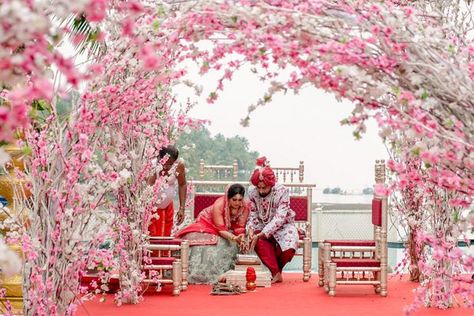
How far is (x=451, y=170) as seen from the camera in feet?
9.45

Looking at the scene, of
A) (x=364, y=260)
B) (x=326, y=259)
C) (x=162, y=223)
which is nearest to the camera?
(x=364, y=260)

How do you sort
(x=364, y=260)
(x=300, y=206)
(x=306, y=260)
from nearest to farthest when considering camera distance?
(x=364, y=260) → (x=306, y=260) → (x=300, y=206)

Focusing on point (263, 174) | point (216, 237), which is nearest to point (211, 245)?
point (216, 237)

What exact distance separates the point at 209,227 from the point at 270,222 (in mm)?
613

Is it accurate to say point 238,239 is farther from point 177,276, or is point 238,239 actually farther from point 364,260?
point 364,260

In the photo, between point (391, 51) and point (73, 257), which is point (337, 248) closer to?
point (73, 257)

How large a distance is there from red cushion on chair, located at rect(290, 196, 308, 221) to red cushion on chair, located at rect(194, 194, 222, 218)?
0.80m

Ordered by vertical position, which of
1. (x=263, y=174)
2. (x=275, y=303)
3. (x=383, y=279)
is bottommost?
(x=275, y=303)

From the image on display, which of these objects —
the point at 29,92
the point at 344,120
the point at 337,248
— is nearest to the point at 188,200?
the point at 337,248

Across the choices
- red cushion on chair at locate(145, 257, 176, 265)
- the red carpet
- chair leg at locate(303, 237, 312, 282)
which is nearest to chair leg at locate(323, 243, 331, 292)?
the red carpet

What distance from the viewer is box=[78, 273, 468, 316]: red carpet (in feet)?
19.9

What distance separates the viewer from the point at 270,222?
7.98 m

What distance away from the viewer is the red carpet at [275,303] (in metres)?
6.07

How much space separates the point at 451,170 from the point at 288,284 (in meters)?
5.13
